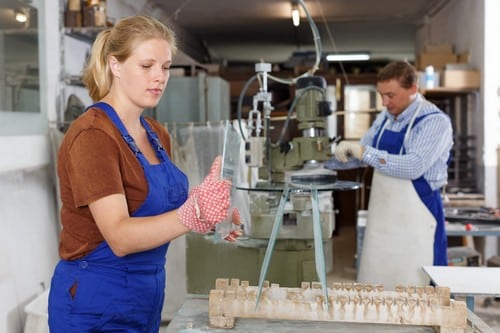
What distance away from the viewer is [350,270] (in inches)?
174

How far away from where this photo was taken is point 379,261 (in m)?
2.50

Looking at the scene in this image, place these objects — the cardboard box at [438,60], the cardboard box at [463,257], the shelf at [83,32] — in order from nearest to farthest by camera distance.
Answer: the shelf at [83,32]
the cardboard box at [463,257]
the cardboard box at [438,60]

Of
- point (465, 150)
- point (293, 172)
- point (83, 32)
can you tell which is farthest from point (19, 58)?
point (465, 150)

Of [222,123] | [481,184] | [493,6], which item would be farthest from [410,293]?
[493,6]

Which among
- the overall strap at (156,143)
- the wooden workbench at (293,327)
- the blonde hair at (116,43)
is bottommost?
the wooden workbench at (293,327)

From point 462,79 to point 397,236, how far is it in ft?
6.51

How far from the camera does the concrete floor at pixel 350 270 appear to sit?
3232mm

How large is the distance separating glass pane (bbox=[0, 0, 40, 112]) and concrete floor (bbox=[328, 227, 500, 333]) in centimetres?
196

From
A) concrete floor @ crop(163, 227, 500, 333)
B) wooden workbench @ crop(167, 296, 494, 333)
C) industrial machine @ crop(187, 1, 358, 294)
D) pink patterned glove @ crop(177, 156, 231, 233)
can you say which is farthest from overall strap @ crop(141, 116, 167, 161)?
concrete floor @ crop(163, 227, 500, 333)

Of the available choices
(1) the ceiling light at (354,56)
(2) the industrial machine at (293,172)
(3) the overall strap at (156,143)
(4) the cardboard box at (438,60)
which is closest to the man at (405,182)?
(2) the industrial machine at (293,172)

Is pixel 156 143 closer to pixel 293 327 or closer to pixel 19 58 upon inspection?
pixel 293 327

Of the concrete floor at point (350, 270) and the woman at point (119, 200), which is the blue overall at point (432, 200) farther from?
the woman at point (119, 200)

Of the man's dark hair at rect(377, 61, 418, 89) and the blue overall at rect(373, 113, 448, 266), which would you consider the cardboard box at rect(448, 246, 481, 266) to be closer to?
the blue overall at rect(373, 113, 448, 266)

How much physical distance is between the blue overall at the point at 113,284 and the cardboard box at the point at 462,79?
3183 millimetres
